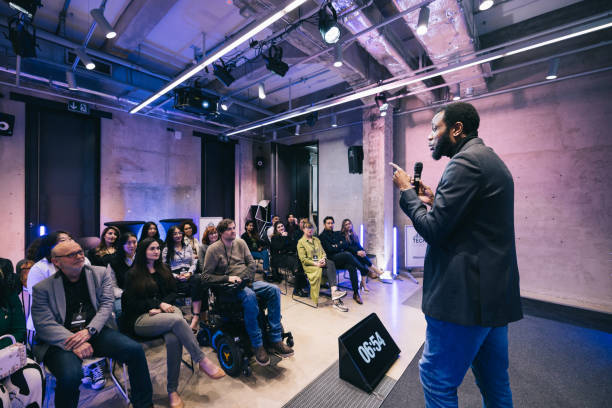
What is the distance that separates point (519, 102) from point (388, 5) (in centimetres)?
300

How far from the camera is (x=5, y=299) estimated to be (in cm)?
173

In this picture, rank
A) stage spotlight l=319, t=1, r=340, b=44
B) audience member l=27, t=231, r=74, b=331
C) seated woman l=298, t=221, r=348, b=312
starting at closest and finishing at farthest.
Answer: audience member l=27, t=231, r=74, b=331 < stage spotlight l=319, t=1, r=340, b=44 < seated woman l=298, t=221, r=348, b=312

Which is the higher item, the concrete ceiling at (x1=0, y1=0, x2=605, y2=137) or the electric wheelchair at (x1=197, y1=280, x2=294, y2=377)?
the concrete ceiling at (x1=0, y1=0, x2=605, y2=137)

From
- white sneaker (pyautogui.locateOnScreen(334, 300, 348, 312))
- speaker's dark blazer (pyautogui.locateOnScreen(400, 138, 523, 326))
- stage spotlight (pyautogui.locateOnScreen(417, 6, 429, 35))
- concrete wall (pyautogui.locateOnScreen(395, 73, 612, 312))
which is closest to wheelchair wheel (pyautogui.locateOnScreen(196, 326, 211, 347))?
white sneaker (pyautogui.locateOnScreen(334, 300, 348, 312))

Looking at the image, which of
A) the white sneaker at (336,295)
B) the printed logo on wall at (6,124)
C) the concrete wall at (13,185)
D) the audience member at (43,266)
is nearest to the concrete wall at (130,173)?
the concrete wall at (13,185)

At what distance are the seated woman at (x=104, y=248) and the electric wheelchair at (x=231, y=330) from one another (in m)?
1.87

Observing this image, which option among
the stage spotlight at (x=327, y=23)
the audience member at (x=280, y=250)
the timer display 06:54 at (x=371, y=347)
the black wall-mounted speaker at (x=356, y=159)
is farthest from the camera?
the black wall-mounted speaker at (x=356, y=159)

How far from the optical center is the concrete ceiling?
3.17 meters

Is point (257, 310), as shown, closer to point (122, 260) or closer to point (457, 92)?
point (122, 260)

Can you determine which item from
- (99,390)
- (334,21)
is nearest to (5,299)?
(99,390)

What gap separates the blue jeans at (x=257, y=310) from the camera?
2346mm

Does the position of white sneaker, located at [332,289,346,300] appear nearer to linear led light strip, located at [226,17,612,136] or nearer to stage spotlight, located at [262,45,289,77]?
linear led light strip, located at [226,17,612,136]

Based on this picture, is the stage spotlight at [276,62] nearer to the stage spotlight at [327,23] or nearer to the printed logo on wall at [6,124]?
the stage spotlight at [327,23]

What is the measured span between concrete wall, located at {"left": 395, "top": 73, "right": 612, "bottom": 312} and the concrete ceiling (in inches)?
39.1
